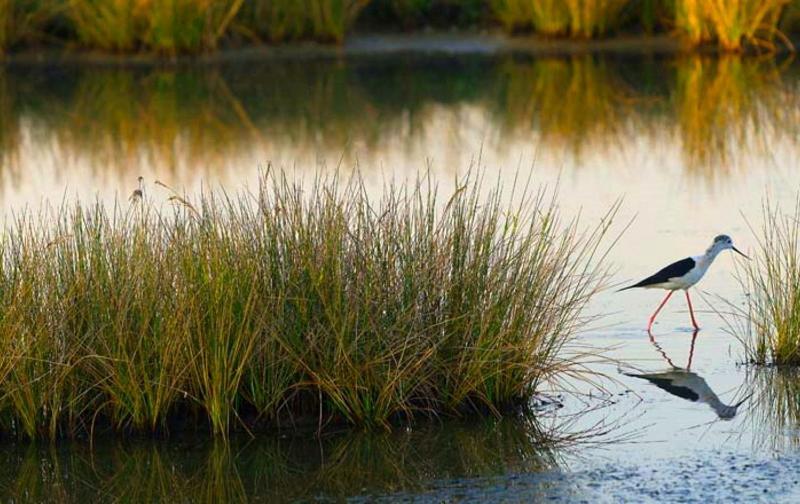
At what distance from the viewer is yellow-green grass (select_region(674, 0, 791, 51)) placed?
2208 cm

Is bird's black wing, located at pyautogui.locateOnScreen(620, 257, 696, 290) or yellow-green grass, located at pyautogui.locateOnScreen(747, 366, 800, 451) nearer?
yellow-green grass, located at pyautogui.locateOnScreen(747, 366, 800, 451)

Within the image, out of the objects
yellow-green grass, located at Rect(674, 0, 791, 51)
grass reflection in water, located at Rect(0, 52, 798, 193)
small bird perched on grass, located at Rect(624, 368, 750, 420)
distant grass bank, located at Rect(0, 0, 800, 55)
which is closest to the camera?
small bird perched on grass, located at Rect(624, 368, 750, 420)

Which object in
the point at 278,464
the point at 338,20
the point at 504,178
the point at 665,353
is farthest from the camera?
the point at 338,20

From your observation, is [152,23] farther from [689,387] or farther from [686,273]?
[689,387]

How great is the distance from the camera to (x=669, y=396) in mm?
7852

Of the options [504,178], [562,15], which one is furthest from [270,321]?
[562,15]

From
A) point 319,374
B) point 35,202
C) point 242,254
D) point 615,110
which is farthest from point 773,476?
point 615,110

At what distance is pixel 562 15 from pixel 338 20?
A: 3.20 meters

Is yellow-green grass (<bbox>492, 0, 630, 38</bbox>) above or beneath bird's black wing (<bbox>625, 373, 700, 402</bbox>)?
above

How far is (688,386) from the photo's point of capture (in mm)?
8000

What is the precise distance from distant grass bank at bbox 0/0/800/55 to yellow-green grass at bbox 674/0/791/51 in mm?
14

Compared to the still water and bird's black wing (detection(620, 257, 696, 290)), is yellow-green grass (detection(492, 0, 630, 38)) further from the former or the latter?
bird's black wing (detection(620, 257, 696, 290))

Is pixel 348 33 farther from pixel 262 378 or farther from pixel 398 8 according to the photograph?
pixel 262 378

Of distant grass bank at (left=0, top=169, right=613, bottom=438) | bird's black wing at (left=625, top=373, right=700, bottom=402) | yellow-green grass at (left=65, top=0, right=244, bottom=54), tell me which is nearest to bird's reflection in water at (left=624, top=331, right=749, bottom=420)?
bird's black wing at (left=625, top=373, right=700, bottom=402)
